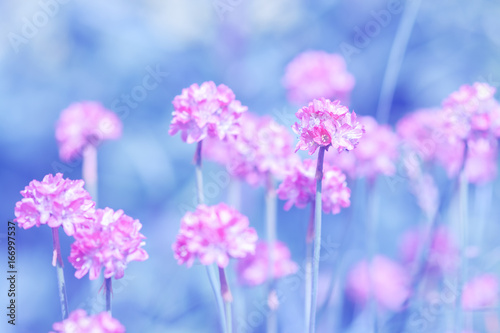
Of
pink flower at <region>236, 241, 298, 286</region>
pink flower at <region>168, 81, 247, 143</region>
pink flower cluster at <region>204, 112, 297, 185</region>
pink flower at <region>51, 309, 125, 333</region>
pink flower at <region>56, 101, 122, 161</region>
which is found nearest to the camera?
pink flower at <region>51, 309, 125, 333</region>

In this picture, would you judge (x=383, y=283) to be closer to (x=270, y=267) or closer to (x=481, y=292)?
(x=481, y=292)

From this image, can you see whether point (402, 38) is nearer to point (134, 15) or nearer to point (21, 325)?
point (134, 15)

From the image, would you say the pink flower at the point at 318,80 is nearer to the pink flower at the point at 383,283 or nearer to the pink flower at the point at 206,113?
the pink flower at the point at 383,283

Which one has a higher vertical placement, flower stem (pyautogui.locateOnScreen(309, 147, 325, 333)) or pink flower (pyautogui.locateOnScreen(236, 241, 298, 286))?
pink flower (pyautogui.locateOnScreen(236, 241, 298, 286))

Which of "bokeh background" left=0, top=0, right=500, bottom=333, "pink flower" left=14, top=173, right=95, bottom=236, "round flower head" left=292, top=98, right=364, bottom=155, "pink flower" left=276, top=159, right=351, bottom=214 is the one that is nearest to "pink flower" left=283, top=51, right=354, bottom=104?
"bokeh background" left=0, top=0, right=500, bottom=333

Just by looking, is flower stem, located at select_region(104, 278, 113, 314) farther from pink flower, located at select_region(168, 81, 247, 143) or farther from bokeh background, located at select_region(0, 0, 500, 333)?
bokeh background, located at select_region(0, 0, 500, 333)

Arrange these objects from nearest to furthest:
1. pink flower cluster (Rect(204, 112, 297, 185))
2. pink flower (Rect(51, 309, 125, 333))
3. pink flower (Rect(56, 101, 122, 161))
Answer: pink flower (Rect(51, 309, 125, 333)) < pink flower cluster (Rect(204, 112, 297, 185)) < pink flower (Rect(56, 101, 122, 161))

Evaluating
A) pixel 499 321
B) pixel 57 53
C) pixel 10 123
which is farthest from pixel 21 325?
pixel 499 321
